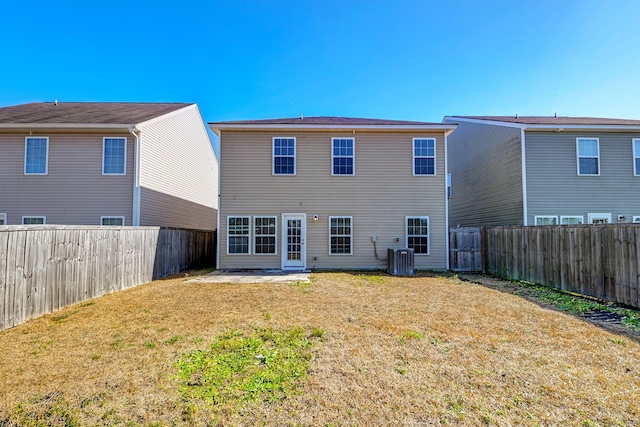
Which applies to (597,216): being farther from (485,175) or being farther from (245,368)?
(245,368)

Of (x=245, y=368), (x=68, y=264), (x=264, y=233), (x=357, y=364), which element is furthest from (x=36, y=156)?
(x=357, y=364)

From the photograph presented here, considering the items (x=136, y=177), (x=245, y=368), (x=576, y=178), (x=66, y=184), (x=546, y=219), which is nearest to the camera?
(x=245, y=368)

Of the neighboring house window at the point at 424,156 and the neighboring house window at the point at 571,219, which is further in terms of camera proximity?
the neighboring house window at the point at 571,219

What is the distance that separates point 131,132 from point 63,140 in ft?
9.04

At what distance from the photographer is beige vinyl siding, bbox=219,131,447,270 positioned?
11555 millimetres

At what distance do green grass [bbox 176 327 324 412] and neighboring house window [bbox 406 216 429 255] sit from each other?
26.2 feet

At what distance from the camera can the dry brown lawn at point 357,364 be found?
2584 mm

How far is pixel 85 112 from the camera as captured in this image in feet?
42.1

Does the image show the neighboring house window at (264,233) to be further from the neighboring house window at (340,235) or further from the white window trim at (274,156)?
the neighboring house window at (340,235)

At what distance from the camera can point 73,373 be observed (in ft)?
10.8

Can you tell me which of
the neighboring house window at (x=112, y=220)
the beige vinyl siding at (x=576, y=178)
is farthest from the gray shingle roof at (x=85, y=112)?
the beige vinyl siding at (x=576, y=178)

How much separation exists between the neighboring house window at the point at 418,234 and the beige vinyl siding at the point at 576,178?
443 centimetres

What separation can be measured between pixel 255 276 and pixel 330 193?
419cm

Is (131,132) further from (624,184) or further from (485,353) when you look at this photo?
(624,184)
